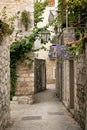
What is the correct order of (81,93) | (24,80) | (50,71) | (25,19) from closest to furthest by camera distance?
(81,93)
(24,80)
(25,19)
(50,71)

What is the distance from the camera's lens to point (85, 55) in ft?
33.0

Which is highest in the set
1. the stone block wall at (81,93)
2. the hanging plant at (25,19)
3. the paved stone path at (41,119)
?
the hanging plant at (25,19)

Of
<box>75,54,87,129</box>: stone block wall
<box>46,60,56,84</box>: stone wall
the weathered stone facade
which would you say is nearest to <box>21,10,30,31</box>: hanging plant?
the weathered stone facade

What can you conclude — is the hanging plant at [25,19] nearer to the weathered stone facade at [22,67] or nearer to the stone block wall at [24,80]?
the weathered stone facade at [22,67]

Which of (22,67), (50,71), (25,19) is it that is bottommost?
(50,71)

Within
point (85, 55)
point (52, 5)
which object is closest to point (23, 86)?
point (85, 55)

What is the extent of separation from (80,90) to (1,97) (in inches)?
103

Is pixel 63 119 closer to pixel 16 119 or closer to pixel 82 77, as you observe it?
pixel 16 119

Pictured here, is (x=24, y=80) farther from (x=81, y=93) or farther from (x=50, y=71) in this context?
(x=50, y=71)

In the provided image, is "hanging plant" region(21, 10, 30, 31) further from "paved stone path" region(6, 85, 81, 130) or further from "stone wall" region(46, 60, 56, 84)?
"stone wall" region(46, 60, 56, 84)

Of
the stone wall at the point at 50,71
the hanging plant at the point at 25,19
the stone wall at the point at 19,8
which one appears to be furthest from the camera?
the stone wall at the point at 50,71

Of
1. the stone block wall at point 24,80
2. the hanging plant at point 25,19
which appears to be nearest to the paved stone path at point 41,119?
the stone block wall at point 24,80

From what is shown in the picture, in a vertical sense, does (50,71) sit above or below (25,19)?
below

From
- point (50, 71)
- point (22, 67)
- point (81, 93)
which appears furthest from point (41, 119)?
point (50, 71)
